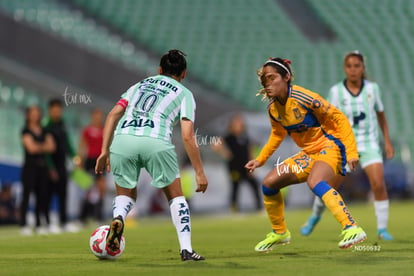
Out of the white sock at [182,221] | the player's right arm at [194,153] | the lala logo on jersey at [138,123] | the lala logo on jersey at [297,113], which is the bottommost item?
the white sock at [182,221]

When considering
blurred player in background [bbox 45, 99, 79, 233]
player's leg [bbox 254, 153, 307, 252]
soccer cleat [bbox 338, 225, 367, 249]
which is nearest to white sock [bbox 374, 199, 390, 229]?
player's leg [bbox 254, 153, 307, 252]

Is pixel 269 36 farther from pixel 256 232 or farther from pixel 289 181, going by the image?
pixel 289 181

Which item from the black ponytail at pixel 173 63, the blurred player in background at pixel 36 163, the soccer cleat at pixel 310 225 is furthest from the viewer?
the blurred player in background at pixel 36 163

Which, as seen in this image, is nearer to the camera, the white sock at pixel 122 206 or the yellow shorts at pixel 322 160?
the white sock at pixel 122 206

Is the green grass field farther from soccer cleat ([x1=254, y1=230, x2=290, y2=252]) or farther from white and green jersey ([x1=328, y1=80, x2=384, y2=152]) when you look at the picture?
white and green jersey ([x1=328, y1=80, x2=384, y2=152])

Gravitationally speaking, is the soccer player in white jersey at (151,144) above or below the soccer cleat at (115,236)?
above

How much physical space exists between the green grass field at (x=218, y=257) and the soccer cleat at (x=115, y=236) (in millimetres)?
114

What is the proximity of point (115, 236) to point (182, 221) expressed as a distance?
539 mm

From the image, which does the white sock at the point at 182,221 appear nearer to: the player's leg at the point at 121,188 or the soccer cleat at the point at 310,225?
the player's leg at the point at 121,188

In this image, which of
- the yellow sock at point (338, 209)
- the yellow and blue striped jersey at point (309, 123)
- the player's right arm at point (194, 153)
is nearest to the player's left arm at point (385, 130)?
the yellow and blue striped jersey at point (309, 123)

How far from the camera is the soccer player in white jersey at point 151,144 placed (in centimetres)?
677

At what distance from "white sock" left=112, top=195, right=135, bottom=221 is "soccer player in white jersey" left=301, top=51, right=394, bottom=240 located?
3.64 m

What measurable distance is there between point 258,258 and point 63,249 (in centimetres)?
238

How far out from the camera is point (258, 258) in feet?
23.9
